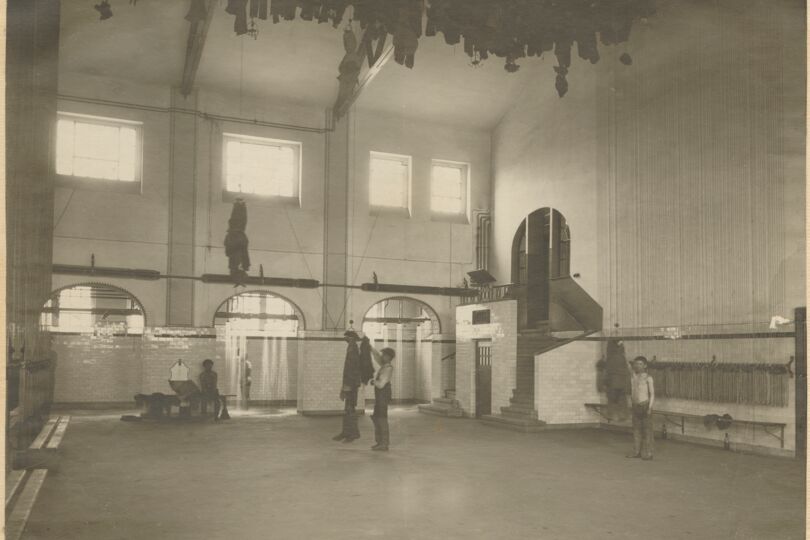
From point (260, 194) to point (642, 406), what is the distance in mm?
11602

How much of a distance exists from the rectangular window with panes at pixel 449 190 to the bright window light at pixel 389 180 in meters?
0.77

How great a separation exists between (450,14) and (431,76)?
9494mm

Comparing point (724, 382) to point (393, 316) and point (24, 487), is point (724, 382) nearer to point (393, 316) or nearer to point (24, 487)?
point (24, 487)

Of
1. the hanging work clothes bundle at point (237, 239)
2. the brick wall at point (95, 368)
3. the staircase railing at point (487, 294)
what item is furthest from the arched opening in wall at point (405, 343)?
the hanging work clothes bundle at point (237, 239)

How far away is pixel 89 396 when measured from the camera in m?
18.9

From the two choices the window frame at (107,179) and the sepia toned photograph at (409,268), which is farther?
the window frame at (107,179)

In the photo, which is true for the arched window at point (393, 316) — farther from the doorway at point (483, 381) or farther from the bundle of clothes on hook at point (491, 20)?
the bundle of clothes on hook at point (491, 20)

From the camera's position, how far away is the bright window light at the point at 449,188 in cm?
1975

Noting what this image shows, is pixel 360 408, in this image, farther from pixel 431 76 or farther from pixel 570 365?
pixel 431 76

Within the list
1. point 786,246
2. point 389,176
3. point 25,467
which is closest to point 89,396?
point 389,176

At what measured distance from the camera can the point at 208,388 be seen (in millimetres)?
15719

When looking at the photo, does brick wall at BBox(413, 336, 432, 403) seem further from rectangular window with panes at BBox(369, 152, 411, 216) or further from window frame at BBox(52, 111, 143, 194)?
window frame at BBox(52, 111, 143, 194)

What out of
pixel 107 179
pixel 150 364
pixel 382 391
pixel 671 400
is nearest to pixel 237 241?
pixel 150 364

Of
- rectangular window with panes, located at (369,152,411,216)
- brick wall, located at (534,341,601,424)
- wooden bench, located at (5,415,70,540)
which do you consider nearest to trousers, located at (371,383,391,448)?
wooden bench, located at (5,415,70,540)
